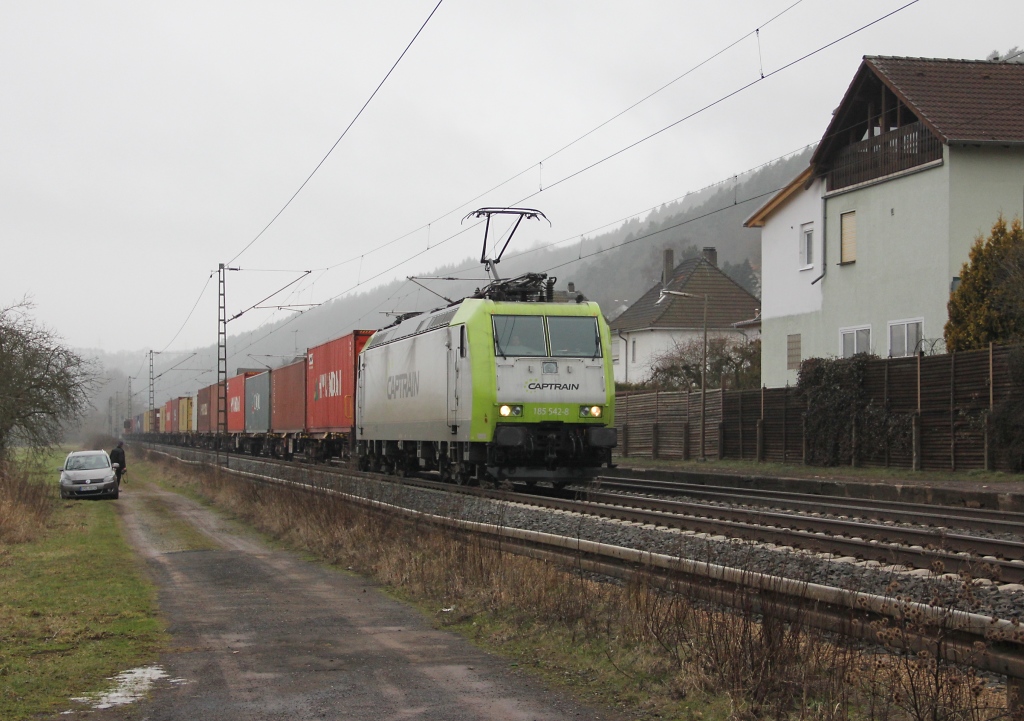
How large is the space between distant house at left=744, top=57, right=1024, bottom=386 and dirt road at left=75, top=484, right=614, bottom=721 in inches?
839

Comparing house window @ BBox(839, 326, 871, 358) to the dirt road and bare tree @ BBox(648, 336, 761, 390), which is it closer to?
bare tree @ BBox(648, 336, 761, 390)

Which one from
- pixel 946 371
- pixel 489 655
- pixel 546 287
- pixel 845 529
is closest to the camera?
pixel 489 655

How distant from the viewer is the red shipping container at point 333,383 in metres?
31.6

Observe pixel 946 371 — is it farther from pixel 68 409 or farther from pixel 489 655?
pixel 68 409

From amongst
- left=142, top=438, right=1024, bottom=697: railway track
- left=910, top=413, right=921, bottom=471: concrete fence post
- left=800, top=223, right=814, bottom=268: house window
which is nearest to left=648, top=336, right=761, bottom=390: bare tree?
left=800, top=223, right=814, bottom=268: house window

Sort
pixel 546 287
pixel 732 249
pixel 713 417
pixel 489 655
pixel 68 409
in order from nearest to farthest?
pixel 489 655 → pixel 546 287 → pixel 713 417 → pixel 68 409 → pixel 732 249

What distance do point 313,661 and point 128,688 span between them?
130 cm

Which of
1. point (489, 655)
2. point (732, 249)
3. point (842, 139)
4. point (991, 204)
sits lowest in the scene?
point (489, 655)

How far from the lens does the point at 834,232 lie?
111ft

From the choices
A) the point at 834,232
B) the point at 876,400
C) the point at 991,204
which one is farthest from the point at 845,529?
the point at 834,232

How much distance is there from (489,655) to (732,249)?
Result: 145 meters

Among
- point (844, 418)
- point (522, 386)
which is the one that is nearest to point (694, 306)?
point (844, 418)

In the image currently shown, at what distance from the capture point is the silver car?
30.6 m

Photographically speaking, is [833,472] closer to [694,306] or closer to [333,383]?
[333,383]
